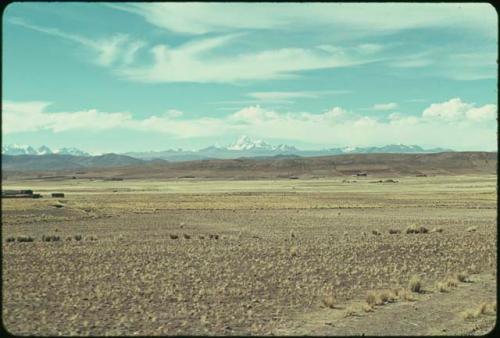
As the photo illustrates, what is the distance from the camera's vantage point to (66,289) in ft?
49.3

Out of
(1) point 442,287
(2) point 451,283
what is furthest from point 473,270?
(1) point 442,287

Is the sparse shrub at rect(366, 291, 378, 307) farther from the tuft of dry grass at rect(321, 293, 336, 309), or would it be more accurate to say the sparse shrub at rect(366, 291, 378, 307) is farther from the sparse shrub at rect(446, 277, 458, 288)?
the sparse shrub at rect(446, 277, 458, 288)

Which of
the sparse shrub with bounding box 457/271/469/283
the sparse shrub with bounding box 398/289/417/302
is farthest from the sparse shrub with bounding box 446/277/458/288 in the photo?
the sparse shrub with bounding box 398/289/417/302

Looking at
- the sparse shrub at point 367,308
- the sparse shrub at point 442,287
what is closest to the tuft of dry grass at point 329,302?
the sparse shrub at point 367,308

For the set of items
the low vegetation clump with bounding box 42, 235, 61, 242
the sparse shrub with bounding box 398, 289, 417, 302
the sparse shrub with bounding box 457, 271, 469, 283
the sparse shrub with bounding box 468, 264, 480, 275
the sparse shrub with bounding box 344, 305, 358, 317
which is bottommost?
the low vegetation clump with bounding box 42, 235, 61, 242

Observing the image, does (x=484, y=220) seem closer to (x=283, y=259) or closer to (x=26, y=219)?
(x=283, y=259)

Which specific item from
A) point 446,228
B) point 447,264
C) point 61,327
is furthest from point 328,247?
point 61,327

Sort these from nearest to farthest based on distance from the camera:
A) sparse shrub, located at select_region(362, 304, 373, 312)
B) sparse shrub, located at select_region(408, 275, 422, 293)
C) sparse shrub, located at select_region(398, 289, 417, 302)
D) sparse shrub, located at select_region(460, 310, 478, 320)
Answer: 1. sparse shrub, located at select_region(460, 310, 478, 320)
2. sparse shrub, located at select_region(362, 304, 373, 312)
3. sparse shrub, located at select_region(398, 289, 417, 302)
4. sparse shrub, located at select_region(408, 275, 422, 293)

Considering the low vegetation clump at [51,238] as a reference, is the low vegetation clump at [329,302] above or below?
above

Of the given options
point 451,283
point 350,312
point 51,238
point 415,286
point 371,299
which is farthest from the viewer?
point 51,238

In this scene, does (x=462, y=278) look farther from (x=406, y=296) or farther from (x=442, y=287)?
(x=406, y=296)

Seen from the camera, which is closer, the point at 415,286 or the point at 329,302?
the point at 329,302

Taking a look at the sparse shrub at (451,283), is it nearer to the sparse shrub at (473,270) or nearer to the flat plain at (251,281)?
the flat plain at (251,281)

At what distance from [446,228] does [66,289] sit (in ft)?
85.6
